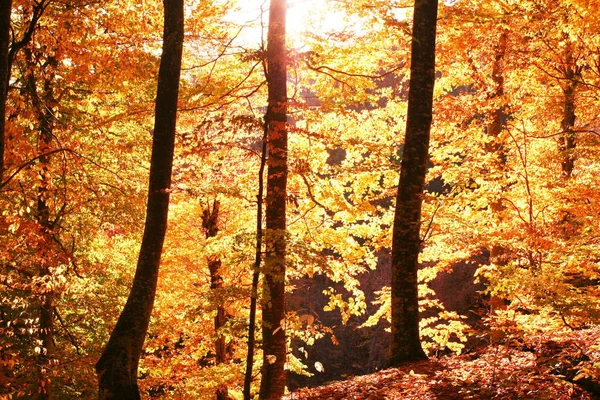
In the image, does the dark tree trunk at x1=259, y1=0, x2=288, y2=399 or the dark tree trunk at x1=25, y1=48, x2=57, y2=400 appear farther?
the dark tree trunk at x1=259, y1=0, x2=288, y2=399

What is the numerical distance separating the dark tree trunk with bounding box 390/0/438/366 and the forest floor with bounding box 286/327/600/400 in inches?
41.5

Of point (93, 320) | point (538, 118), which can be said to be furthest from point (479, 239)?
point (93, 320)

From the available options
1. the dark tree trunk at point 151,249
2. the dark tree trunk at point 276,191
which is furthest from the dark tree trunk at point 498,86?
the dark tree trunk at point 151,249

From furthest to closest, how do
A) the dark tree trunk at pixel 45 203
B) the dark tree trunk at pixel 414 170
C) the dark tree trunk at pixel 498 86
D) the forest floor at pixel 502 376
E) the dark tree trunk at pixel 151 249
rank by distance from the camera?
the dark tree trunk at pixel 498 86
the dark tree trunk at pixel 45 203
the dark tree trunk at pixel 414 170
the dark tree trunk at pixel 151 249
the forest floor at pixel 502 376

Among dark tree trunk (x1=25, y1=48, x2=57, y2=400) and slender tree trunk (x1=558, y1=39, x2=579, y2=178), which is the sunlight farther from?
slender tree trunk (x1=558, y1=39, x2=579, y2=178)

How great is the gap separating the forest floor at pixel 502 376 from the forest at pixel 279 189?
3 centimetres

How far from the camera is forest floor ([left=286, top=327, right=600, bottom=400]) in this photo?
427 cm

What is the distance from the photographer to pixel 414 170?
7.50 metres

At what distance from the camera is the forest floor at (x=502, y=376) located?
14.0 feet

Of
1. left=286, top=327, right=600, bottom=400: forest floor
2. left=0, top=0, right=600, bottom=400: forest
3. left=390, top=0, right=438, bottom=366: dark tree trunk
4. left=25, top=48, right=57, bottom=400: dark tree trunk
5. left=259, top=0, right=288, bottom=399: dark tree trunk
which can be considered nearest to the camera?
left=286, top=327, right=600, bottom=400: forest floor

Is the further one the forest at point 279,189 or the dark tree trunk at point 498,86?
the dark tree trunk at point 498,86

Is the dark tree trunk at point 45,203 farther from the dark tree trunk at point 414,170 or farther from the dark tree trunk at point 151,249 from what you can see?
the dark tree trunk at point 414,170

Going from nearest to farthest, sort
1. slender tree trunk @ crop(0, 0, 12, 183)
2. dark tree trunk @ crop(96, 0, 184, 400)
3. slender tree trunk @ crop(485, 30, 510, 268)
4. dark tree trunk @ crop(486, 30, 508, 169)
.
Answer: slender tree trunk @ crop(0, 0, 12, 183) → dark tree trunk @ crop(96, 0, 184, 400) → slender tree trunk @ crop(485, 30, 510, 268) → dark tree trunk @ crop(486, 30, 508, 169)

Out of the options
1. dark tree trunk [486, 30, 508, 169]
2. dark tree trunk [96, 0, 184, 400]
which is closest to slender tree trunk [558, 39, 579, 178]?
dark tree trunk [486, 30, 508, 169]
